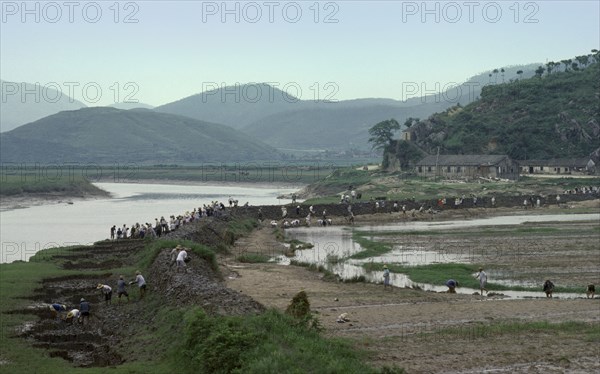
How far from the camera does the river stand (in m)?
66.9

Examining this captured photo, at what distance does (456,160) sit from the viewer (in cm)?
13000

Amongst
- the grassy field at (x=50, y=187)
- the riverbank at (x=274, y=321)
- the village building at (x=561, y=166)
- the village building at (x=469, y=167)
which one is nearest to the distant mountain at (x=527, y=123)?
the village building at (x=561, y=166)

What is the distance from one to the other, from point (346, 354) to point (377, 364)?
213 cm

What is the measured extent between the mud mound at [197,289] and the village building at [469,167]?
89.8 m

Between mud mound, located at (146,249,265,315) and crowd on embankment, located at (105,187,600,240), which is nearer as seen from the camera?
mud mound, located at (146,249,265,315)

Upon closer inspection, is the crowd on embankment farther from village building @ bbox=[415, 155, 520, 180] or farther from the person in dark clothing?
the person in dark clothing

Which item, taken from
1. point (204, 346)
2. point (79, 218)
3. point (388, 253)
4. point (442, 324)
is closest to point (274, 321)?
point (204, 346)

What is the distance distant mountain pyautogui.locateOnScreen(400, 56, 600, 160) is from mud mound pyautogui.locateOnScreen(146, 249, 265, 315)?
107686 millimetres

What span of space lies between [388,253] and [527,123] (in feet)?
324

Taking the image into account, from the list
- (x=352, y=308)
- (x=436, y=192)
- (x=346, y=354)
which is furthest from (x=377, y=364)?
(x=436, y=192)

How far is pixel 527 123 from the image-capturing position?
147m

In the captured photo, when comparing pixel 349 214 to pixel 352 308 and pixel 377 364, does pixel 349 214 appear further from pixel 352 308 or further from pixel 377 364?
pixel 377 364

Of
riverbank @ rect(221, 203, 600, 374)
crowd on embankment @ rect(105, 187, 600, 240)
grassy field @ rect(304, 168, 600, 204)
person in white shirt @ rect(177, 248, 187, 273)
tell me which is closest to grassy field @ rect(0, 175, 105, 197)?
grassy field @ rect(304, 168, 600, 204)

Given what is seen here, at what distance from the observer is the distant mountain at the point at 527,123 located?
140400mm
